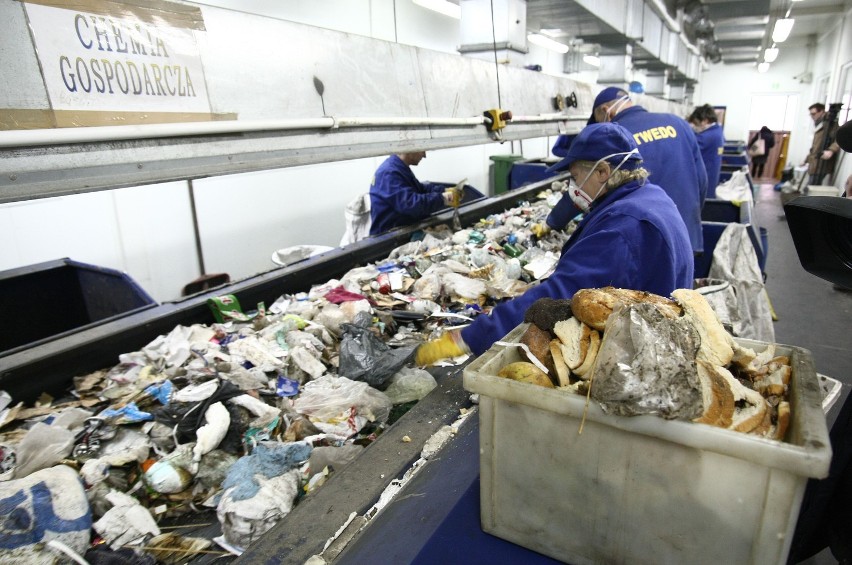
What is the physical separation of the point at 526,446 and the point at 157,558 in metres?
1.16

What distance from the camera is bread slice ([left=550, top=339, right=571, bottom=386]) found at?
0.91 meters

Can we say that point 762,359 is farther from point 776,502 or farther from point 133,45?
point 133,45

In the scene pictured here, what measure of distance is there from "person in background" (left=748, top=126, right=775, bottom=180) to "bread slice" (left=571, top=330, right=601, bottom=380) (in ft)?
57.2

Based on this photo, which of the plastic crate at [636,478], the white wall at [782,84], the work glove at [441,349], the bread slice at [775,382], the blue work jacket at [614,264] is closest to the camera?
the plastic crate at [636,478]

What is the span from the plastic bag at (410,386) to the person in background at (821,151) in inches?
434

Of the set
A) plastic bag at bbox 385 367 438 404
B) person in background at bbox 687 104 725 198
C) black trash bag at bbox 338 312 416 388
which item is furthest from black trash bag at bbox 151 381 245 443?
person in background at bbox 687 104 725 198

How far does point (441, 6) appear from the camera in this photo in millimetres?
7172

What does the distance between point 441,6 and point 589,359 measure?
25.0 feet

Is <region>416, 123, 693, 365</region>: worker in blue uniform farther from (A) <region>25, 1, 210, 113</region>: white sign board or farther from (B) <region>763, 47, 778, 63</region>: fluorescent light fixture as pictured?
(B) <region>763, 47, 778, 63</region>: fluorescent light fixture

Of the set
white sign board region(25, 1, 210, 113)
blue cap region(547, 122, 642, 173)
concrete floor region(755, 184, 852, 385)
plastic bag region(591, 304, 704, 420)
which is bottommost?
concrete floor region(755, 184, 852, 385)

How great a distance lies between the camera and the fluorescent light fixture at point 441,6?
6953 millimetres

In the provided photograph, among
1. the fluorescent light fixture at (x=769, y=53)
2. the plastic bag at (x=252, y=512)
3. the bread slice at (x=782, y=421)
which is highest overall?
the fluorescent light fixture at (x=769, y=53)

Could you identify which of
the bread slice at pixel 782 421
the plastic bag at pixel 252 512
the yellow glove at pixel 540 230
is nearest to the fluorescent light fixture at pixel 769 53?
the yellow glove at pixel 540 230

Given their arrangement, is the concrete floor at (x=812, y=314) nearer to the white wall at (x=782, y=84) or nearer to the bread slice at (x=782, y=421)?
the bread slice at (x=782, y=421)
